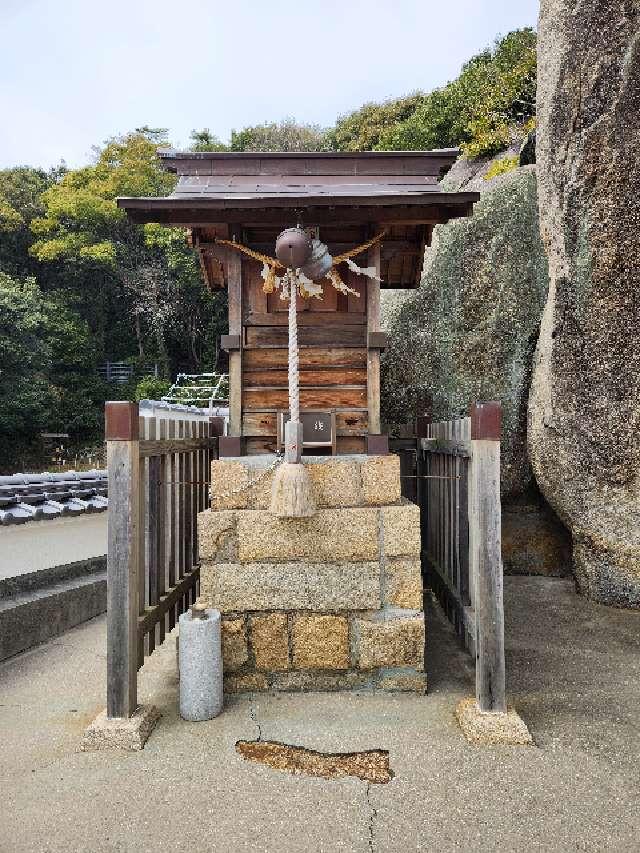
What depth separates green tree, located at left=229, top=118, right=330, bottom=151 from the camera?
96.7 ft

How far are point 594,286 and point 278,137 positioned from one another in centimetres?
2784

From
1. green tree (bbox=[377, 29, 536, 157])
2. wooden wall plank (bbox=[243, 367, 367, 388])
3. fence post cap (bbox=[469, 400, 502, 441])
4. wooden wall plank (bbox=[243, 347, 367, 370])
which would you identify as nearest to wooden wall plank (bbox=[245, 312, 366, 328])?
wooden wall plank (bbox=[243, 347, 367, 370])

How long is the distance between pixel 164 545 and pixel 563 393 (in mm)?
5422

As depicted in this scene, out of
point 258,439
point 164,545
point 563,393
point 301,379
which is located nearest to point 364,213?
point 301,379

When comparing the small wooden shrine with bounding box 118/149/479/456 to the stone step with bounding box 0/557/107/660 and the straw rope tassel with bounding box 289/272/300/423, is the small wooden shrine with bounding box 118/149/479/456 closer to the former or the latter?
the straw rope tassel with bounding box 289/272/300/423

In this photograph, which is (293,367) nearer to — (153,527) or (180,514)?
(153,527)

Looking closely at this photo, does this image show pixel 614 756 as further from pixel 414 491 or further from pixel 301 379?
pixel 414 491

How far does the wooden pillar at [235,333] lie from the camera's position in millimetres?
5051

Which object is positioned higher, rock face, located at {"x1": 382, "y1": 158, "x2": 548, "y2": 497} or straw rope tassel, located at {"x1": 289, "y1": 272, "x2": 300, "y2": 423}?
rock face, located at {"x1": 382, "y1": 158, "x2": 548, "y2": 497}

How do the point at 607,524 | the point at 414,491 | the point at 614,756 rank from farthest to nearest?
the point at 414,491, the point at 607,524, the point at 614,756

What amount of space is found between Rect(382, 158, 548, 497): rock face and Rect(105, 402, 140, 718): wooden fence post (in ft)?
19.8

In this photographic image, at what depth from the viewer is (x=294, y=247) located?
13.3ft

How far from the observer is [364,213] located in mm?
4754

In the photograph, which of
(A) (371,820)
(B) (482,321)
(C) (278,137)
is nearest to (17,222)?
(C) (278,137)
